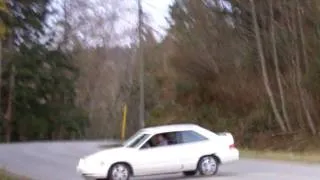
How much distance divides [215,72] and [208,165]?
82.5ft

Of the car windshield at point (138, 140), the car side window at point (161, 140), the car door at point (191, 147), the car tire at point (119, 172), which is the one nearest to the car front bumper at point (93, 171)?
the car tire at point (119, 172)

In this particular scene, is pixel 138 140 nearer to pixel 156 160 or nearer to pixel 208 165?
pixel 156 160

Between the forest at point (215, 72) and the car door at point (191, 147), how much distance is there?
23.2 ft

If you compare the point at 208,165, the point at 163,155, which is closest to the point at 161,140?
the point at 163,155

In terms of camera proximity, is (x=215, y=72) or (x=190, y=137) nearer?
(x=190, y=137)

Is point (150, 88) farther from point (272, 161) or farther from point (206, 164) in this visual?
point (206, 164)

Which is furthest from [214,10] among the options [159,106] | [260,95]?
[159,106]

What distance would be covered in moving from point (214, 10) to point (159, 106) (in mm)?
14148

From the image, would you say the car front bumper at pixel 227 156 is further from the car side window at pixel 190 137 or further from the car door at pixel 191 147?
the car side window at pixel 190 137

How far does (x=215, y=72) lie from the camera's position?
46.4 m

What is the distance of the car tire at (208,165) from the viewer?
2147 cm

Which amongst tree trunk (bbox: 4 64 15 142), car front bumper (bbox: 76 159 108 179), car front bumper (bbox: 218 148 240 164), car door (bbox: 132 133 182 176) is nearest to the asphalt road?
car front bumper (bbox: 218 148 240 164)

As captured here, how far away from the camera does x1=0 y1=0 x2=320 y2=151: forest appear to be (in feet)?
134

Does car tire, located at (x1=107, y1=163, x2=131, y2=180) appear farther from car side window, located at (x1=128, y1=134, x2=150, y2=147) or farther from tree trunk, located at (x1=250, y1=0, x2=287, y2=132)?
tree trunk, located at (x1=250, y1=0, x2=287, y2=132)
